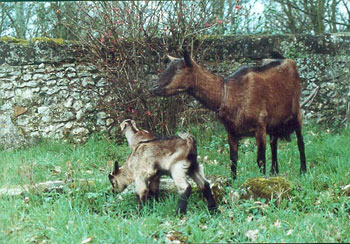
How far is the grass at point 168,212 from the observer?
4.21 meters

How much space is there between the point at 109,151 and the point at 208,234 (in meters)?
3.75

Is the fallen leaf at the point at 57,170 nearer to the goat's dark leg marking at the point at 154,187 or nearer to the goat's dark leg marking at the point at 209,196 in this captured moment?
the goat's dark leg marking at the point at 154,187

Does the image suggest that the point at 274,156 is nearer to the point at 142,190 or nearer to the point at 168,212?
the point at 168,212

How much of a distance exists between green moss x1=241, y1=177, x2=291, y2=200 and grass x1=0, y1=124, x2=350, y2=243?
0.34 feet

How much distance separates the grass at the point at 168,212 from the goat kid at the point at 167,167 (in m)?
0.17

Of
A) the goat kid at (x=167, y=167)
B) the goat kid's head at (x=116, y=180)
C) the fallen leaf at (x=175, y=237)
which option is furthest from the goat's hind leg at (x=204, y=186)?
the goat kid's head at (x=116, y=180)

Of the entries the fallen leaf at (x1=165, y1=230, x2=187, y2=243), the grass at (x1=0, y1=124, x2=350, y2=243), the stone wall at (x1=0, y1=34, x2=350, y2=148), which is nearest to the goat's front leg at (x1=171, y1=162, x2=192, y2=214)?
the grass at (x1=0, y1=124, x2=350, y2=243)

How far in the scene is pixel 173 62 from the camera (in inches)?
219

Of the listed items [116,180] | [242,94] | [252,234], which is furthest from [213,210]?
[242,94]

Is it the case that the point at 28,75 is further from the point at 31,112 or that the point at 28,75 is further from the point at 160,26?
the point at 160,26

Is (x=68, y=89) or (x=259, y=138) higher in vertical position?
(x=68, y=89)

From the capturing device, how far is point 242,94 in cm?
585

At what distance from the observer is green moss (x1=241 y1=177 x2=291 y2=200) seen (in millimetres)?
5020

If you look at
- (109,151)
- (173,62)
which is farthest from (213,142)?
(173,62)
